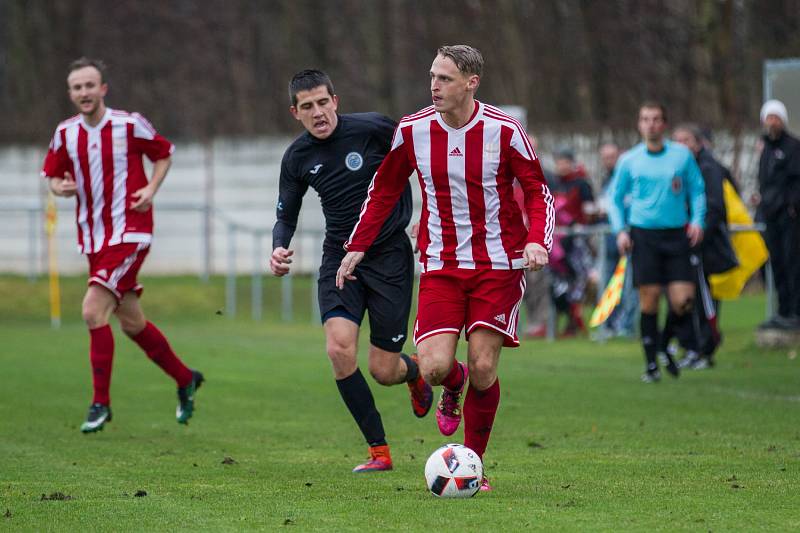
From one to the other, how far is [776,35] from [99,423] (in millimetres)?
20105

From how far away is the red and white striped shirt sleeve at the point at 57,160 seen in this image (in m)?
10.1

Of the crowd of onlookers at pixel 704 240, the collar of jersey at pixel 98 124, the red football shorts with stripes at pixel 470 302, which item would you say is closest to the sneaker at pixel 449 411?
the red football shorts with stripes at pixel 470 302

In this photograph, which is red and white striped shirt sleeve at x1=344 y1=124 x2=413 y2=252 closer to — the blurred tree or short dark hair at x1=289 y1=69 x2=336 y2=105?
short dark hair at x1=289 y1=69 x2=336 y2=105

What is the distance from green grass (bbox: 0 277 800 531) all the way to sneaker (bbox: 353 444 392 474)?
0.12 metres

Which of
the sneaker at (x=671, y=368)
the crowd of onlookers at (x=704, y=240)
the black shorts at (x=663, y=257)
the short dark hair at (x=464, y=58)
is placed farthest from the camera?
the crowd of onlookers at (x=704, y=240)

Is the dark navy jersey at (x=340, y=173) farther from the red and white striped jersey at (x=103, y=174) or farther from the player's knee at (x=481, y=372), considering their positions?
the red and white striped jersey at (x=103, y=174)

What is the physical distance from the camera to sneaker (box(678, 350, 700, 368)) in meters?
14.1

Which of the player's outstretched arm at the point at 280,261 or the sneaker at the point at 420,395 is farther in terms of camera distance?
the sneaker at the point at 420,395

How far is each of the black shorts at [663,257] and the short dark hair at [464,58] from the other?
5565mm

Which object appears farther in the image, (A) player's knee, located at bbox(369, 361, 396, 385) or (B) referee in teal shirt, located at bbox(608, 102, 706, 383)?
(B) referee in teal shirt, located at bbox(608, 102, 706, 383)

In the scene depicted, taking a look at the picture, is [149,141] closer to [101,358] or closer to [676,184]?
[101,358]

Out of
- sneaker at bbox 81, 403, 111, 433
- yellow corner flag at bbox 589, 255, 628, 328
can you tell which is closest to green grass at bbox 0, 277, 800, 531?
sneaker at bbox 81, 403, 111, 433

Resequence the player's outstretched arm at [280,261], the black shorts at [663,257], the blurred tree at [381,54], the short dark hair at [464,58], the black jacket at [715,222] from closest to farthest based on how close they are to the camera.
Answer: the short dark hair at [464,58] → the player's outstretched arm at [280,261] → the black shorts at [663,257] → the black jacket at [715,222] → the blurred tree at [381,54]

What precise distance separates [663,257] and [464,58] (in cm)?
580
